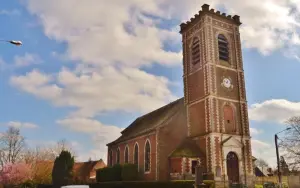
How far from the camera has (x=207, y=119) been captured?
114 ft

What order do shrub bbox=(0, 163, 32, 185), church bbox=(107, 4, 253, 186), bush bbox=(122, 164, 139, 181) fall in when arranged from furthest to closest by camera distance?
shrub bbox=(0, 163, 32, 185)
bush bbox=(122, 164, 139, 181)
church bbox=(107, 4, 253, 186)

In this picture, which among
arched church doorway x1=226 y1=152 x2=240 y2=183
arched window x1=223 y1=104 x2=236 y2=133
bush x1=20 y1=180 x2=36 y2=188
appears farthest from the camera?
bush x1=20 y1=180 x2=36 y2=188

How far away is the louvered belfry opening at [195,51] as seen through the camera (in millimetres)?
38562

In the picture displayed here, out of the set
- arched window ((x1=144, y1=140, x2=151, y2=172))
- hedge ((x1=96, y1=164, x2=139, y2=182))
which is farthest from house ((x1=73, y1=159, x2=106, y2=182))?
arched window ((x1=144, y1=140, x2=151, y2=172))

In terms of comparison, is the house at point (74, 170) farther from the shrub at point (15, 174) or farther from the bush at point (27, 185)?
the bush at point (27, 185)

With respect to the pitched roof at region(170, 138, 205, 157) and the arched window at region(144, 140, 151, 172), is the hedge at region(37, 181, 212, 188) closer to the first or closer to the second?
the pitched roof at region(170, 138, 205, 157)

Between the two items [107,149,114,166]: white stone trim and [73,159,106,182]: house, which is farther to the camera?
[73,159,106,182]: house

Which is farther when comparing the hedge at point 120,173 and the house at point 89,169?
the house at point 89,169

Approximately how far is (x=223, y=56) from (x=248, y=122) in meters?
8.17

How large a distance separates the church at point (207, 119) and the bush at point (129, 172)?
1.44m

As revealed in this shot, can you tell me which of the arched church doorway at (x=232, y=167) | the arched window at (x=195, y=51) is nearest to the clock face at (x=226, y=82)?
the arched window at (x=195, y=51)

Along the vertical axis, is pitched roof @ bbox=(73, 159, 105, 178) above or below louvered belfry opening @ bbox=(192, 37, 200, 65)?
below

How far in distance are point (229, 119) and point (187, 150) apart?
603cm

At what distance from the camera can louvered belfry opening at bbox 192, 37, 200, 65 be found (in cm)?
3856
